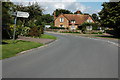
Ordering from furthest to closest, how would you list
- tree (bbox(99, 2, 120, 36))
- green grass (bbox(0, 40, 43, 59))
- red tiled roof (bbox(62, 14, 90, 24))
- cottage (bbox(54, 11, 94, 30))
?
red tiled roof (bbox(62, 14, 90, 24)) < cottage (bbox(54, 11, 94, 30)) < tree (bbox(99, 2, 120, 36)) < green grass (bbox(0, 40, 43, 59))

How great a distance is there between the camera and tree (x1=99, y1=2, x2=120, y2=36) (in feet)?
122

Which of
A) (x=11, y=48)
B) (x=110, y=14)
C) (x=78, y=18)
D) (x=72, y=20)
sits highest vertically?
(x=78, y=18)

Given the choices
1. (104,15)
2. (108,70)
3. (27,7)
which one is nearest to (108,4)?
(104,15)

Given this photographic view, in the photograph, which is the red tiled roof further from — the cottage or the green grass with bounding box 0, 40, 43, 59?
the green grass with bounding box 0, 40, 43, 59

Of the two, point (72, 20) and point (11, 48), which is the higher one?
point (72, 20)

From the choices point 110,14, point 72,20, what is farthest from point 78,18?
point 110,14

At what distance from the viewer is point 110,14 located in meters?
39.0

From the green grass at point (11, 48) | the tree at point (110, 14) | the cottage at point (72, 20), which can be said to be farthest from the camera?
the cottage at point (72, 20)

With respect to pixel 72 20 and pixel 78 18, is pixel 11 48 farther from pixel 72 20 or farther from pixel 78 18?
pixel 78 18

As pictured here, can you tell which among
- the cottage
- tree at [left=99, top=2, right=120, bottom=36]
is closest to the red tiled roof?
the cottage

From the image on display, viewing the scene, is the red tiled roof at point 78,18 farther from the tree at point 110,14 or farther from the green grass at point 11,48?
the green grass at point 11,48

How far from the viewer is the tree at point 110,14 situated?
122ft

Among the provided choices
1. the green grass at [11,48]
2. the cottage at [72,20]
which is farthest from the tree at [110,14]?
the cottage at [72,20]

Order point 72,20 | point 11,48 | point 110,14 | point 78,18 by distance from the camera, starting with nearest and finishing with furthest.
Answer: point 11,48 → point 110,14 → point 72,20 → point 78,18
